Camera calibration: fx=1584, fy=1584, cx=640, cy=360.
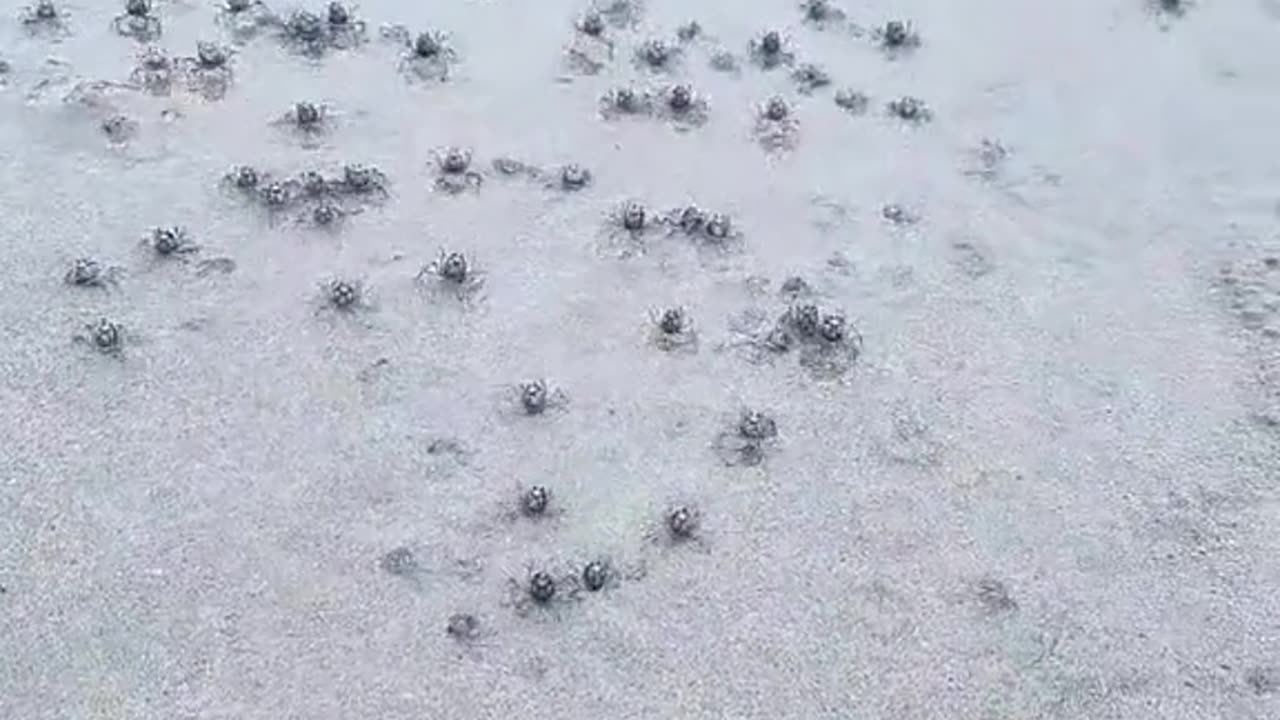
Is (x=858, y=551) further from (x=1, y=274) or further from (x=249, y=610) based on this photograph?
(x=1, y=274)

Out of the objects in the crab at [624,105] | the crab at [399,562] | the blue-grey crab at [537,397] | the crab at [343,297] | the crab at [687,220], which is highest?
the crab at [624,105]

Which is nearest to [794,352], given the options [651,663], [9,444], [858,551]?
[858,551]

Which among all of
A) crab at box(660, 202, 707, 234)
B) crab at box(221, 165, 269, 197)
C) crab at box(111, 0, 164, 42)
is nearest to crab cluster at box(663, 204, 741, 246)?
crab at box(660, 202, 707, 234)

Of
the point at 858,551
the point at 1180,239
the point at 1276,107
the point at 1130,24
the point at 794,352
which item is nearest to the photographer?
the point at 858,551

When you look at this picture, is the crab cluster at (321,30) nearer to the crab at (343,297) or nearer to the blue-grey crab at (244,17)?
the blue-grey crab at (244,17)

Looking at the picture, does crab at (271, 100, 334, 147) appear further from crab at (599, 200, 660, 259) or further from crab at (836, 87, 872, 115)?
crab at (836, 87, 872, 115)

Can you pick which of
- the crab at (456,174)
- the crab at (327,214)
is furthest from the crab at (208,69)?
the crab at (456,174)
